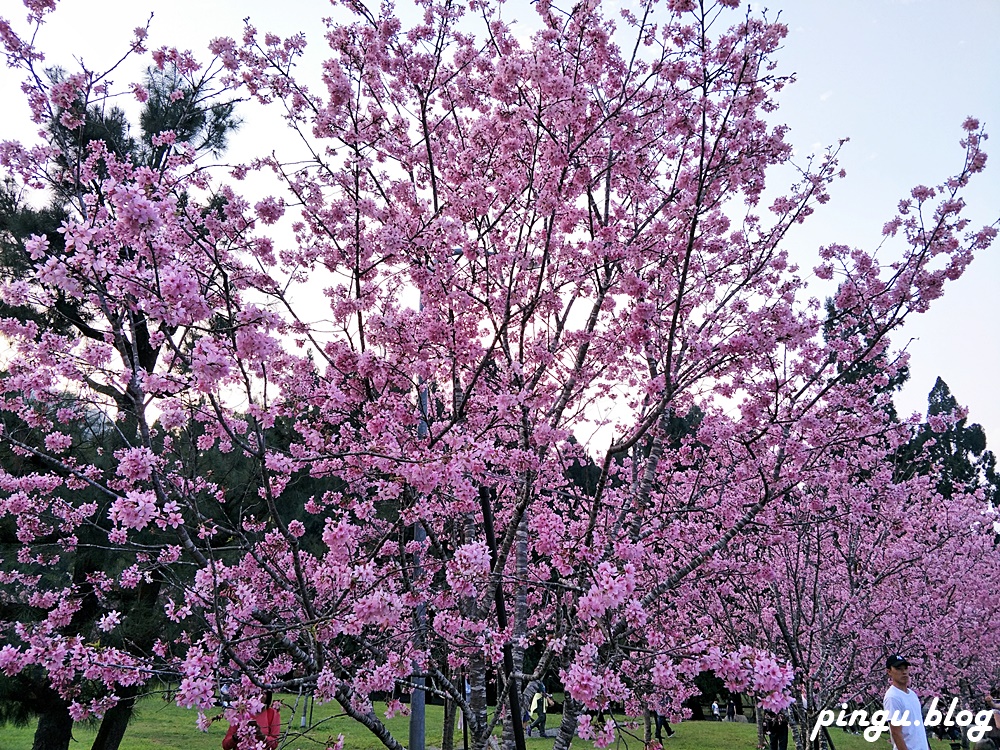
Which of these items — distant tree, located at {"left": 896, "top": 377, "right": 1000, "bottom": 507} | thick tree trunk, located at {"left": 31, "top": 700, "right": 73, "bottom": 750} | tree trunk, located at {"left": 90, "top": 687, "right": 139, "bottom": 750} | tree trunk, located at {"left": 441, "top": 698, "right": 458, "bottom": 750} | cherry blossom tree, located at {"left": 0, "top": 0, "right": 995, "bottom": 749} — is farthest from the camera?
distant tree, located at {"left": 896, "top": 377, "right": 1000, "bottom": 507}

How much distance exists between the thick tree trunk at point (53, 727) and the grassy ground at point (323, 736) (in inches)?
76.2

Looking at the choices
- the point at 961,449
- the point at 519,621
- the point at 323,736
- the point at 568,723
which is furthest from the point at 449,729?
the point at 961,449

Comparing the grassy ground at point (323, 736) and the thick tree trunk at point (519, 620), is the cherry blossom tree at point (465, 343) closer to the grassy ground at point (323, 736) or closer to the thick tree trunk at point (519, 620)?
the thick tree trunk at point (519, 620)

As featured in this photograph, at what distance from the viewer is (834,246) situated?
7.39 m

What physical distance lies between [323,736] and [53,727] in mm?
7720

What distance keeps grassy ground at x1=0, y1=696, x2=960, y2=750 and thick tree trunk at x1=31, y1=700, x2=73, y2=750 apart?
6.35 ft

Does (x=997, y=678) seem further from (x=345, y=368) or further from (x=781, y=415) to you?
(x=345, y=368)

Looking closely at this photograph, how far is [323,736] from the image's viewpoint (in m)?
16.3

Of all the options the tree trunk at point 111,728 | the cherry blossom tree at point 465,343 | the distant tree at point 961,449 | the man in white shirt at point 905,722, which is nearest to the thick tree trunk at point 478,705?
the cherry blossom tree at point 465,343

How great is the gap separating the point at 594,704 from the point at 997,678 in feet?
75.0

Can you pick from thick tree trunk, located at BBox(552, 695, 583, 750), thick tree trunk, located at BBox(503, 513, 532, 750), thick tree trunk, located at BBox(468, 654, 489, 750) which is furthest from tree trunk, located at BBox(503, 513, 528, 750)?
thick tree trunk, located at BBox(552, 695, 583, 750)

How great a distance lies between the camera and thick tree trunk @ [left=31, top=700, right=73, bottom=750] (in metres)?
9.74

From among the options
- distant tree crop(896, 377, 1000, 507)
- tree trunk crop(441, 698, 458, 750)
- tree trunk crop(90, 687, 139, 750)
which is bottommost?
tree trunk crop(90, 687, 139, 750)

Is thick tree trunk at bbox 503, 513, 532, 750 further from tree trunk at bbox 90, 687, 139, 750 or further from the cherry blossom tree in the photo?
tree trunk at bbox 90, 687, 139, 750
